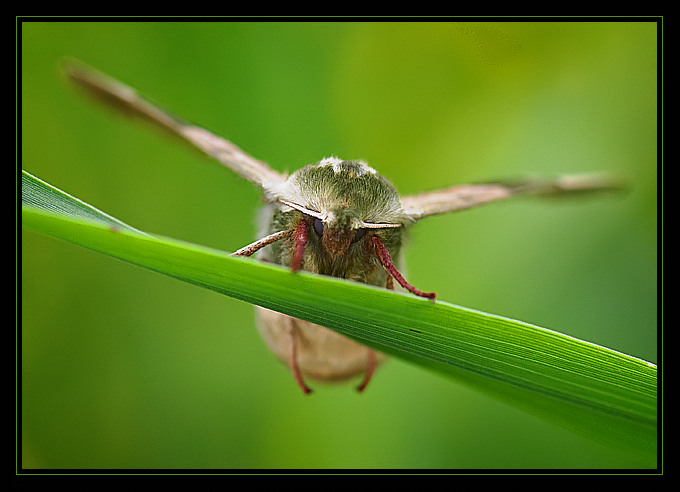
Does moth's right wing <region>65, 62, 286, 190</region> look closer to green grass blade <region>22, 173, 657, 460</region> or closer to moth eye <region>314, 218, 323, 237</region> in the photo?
moth eye <region>314, 218, 323, 237</region>

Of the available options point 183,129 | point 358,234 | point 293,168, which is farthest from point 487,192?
point 293,168

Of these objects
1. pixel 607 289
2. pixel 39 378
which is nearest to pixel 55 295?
pixel 39 378

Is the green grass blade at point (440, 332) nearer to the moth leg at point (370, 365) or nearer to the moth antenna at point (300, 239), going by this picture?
the moth antenna at point (300, 239)

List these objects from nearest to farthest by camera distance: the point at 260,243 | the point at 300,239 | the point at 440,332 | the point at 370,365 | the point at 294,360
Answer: the point at 440,332
the point at 300,239
the point at 260,243
the point at 294,360
the point at 370,365

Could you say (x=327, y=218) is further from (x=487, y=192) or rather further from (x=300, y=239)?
(x=487, y=192)

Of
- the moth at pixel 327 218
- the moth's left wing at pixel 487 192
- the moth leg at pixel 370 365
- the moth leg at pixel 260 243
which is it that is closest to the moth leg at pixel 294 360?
the moth at pixel 327 218
